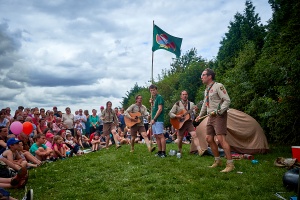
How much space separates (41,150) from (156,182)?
569 cm

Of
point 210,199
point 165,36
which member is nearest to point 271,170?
point 210,199

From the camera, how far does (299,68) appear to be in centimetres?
864

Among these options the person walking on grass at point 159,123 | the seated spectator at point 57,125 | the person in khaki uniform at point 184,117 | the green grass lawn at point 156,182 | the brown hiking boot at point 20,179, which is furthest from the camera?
the seated spectator at point 57,125

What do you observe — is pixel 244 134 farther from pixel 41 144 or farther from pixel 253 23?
pixel 253 23

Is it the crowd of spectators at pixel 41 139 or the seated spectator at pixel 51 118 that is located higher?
→ the seated spectator at pixel 51 118

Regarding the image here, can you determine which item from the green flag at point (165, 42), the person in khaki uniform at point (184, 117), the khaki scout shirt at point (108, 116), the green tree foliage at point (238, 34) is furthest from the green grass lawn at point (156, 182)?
the green tree foliage at point (238, 34)

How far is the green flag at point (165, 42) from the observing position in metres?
11.1

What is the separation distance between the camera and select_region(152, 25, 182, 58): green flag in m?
11.1

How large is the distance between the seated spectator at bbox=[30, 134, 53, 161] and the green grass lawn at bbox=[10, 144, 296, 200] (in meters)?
2.06

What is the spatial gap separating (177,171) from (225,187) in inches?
63.1

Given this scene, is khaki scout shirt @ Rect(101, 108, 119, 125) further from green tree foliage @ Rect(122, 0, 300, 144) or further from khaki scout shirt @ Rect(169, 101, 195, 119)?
green tree foliage @ Rect(122, 0, 300, 144)

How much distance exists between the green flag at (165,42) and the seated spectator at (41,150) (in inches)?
212

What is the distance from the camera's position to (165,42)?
36.6ft

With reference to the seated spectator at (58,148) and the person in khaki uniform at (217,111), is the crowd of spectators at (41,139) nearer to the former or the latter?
the seated spectator at (58,148)
